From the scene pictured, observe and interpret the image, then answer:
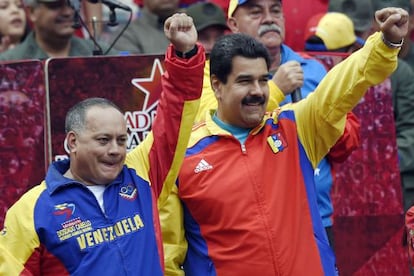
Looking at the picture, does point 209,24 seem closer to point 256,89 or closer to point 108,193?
point 256,89

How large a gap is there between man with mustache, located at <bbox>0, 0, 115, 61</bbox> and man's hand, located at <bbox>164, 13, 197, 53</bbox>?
258cm

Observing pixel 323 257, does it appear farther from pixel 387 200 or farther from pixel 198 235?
pixel 387 200

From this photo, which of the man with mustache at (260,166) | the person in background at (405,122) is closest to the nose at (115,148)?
the man with mustache at (260,166)

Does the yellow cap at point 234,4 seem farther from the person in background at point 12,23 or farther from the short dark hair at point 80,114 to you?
the person in background at point 12,23

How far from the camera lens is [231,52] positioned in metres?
6.02

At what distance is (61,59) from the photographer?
7.12 m

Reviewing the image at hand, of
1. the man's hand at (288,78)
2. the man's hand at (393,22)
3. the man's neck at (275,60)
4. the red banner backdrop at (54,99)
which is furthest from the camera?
the red banner backdrop at (54,99)

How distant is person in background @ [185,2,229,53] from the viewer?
8.12 meters

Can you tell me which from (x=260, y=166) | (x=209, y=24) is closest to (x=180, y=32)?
(x=260, y=166)

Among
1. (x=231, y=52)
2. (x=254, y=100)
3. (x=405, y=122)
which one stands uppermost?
(x=231, y=52)

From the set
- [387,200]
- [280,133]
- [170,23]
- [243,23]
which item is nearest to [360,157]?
[387,200]

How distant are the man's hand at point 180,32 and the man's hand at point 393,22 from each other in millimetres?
852

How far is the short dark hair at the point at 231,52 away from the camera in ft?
19.7

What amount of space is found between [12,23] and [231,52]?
3.61 meters
